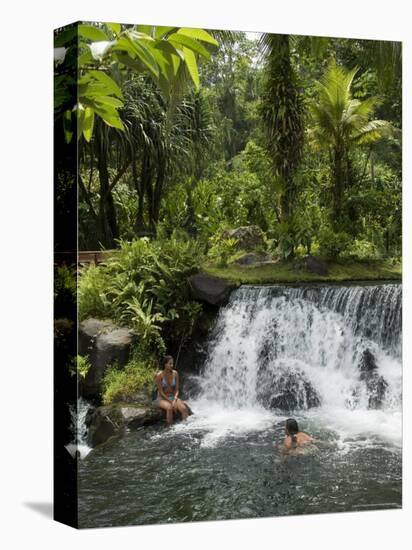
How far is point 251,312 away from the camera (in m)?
9.25

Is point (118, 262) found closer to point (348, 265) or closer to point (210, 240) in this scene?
point (210, 240)

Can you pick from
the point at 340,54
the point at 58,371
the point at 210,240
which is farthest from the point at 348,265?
the point at 58,371

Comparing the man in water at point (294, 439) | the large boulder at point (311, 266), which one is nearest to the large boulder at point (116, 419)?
the man in water at point (294, 439)

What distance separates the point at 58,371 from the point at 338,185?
10.4ft

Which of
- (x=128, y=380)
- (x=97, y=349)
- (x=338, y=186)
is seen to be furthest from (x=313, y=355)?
(x=97, y=349)

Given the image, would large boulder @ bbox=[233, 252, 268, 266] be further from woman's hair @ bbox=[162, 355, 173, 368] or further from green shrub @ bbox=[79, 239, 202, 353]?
woman's hair @ bbox=[162, 355, 173, 368]

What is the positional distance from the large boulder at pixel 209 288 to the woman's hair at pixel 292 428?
1.25m

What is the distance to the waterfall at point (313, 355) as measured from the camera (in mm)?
9148

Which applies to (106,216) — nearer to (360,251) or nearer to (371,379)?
(360,251)

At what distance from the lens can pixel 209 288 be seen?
9.15 m

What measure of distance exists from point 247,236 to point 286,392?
4.84 ft

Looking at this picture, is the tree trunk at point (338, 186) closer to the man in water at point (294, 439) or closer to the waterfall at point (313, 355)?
the waterfall at point (313, 355)

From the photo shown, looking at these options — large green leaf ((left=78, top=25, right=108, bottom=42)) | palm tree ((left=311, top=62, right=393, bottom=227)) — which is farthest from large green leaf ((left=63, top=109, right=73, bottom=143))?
palm tree ((left=311, top=62, right=393, bottom=227))

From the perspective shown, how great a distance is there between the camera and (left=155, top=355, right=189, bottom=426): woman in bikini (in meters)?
8.74
